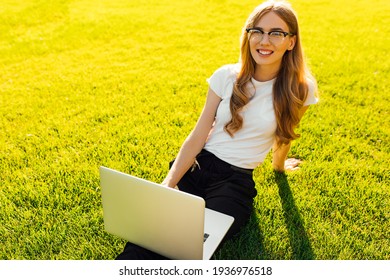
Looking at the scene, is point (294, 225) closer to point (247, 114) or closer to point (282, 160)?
point (282, 160)

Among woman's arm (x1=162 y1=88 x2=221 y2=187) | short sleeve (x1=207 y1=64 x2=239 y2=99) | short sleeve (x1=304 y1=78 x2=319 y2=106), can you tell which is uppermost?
short sleeve (x1=207 y1=64 x2=239 y2=99)

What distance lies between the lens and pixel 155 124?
4.32m

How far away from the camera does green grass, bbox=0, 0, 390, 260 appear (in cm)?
294

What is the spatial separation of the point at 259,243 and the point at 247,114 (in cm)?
89

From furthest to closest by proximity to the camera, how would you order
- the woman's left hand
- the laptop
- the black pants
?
the woman's left hand
the black pants
the laptop

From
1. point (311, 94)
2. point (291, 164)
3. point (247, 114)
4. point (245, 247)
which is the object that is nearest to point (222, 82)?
point (247, 114)

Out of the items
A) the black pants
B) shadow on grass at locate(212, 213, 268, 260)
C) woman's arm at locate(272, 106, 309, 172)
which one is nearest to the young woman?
the black pants

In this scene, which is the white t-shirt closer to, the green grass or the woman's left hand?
the green grass

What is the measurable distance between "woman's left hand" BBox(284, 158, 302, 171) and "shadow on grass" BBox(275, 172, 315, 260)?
0.50 ft

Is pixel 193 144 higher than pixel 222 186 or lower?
higher

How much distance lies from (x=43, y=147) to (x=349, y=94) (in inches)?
136

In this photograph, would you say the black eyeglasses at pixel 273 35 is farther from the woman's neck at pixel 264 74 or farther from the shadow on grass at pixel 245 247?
the shadow on grass at pixel 245 247
